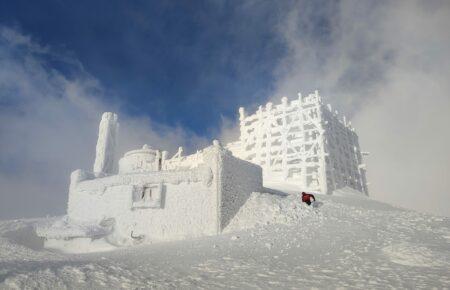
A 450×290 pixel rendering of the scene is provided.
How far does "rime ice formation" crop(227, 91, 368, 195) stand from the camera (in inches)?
1278

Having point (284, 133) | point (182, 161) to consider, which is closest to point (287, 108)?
point (284, 133)

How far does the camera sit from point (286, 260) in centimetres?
1088

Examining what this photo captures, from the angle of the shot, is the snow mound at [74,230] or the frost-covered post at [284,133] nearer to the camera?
the snow mound at [74,230]

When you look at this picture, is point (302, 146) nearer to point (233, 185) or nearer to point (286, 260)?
point (233, 185)

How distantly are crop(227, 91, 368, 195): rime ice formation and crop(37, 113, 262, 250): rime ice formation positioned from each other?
12079mm

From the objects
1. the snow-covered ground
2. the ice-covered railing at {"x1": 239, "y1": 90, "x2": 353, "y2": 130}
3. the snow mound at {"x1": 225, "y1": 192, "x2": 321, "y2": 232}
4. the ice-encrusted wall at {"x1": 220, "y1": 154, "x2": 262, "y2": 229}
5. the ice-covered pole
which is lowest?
the snow-covered ground

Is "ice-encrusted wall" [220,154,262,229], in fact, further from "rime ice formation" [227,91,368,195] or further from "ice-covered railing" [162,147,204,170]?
"ice-covered railing" [162,147,204,170]

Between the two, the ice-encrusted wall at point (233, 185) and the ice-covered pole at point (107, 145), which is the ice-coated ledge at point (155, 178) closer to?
the ice-encrusted wall at point (233, 185)

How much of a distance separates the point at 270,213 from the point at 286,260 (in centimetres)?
744

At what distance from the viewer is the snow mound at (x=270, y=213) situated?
17.5 meters

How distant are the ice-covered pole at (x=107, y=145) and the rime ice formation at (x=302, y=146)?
15.1 meters

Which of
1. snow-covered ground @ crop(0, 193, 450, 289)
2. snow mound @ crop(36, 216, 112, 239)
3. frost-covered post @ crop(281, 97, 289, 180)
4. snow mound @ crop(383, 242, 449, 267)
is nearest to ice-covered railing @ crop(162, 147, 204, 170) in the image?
frost-covered post @ crop(281, 97, 289, 180)

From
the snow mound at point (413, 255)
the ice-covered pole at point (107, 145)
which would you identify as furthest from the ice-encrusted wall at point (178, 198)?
the snow mound at point (413, 255)

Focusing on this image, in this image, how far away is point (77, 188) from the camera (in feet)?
81.1
